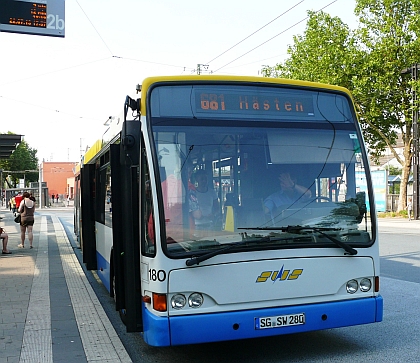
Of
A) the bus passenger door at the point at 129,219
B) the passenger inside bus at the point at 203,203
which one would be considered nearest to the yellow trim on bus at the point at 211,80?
the bus passenger door at the point at 129,219

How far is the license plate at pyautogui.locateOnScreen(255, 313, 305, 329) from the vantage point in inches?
208

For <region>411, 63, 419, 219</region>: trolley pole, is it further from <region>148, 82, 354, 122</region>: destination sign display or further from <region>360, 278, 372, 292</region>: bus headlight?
<region>360, 278, 372, 292</region>: bus headlight

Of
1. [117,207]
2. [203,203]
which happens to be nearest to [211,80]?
[203,203]

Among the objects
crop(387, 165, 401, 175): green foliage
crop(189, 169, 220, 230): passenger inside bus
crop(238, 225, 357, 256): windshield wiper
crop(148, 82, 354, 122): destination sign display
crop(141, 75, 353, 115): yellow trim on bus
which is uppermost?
crop(387, 165, 401, 175): green foliage

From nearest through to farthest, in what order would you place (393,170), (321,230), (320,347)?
1. (321,230)
2. (320,347)
3. (393,170)

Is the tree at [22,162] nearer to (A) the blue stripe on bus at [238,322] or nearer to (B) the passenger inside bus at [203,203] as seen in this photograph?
(B) the passenger inside bus at [203,203]

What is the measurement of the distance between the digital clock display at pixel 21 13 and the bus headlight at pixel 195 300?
7.64 m

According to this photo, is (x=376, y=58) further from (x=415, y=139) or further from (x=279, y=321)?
(x=279, y=321)

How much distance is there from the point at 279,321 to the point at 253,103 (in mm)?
2035

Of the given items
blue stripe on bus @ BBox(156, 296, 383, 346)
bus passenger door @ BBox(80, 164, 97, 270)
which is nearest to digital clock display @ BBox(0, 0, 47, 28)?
bus passenger door @ BBox(80, 164, 97, 270)

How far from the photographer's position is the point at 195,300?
5.17 metres

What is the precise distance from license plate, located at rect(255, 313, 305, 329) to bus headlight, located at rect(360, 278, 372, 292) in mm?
699

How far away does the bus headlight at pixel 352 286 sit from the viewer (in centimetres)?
564

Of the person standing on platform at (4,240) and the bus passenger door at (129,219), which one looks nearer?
the bus passenger door at (129,219)
